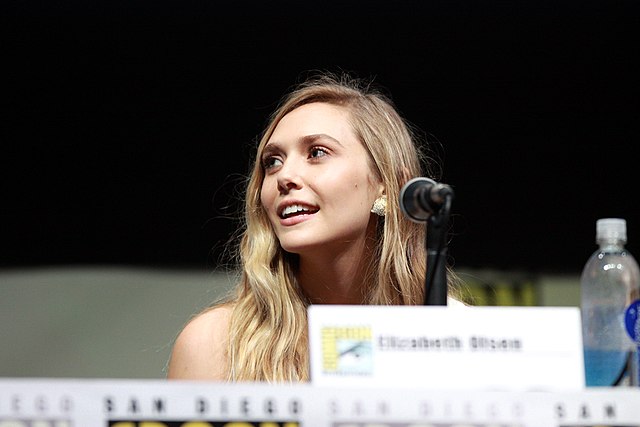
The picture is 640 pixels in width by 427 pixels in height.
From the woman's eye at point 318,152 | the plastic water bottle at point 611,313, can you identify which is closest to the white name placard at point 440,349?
the plastic water bottle at point 611,313

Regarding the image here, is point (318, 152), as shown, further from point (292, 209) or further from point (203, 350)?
point (203, 350)

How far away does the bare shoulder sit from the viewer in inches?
83.7

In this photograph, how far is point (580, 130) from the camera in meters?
3.65

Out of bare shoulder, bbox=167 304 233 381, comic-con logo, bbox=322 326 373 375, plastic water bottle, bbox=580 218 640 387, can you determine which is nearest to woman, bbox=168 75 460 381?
bare shoulder, bbox=167 304 233 381

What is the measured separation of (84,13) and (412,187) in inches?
87.7

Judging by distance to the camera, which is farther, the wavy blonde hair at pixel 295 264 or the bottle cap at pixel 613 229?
the wavy blonde hair at pixel 295 264

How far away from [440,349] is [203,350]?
43.2 inches

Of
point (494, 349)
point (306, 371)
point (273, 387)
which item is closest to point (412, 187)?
point (494, 349)

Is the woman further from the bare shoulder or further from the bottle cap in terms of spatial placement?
the bottle cap

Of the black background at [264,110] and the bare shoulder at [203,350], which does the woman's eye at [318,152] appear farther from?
the black background at [264,110]

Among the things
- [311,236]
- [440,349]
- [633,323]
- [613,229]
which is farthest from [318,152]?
[440,349]

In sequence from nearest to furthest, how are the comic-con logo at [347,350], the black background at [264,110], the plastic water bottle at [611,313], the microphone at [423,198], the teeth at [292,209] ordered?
the comic-con logo at [347,350]
the plastic water bottle at [611,313]
the microphone at [423,198]
the teeth at [292,209]
the black background at [264,110]

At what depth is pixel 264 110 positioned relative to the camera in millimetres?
3527

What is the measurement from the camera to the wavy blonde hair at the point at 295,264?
2096mm
